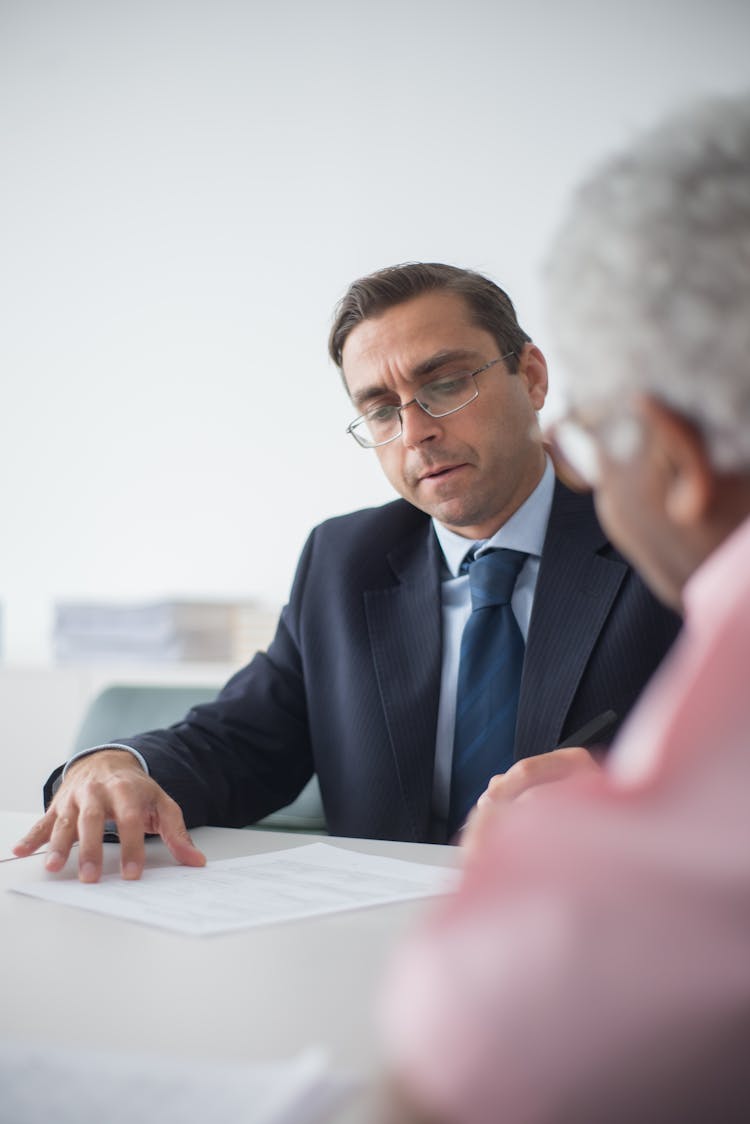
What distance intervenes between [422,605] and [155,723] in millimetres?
506

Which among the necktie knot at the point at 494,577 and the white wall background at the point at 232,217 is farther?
the white wall background at the point at 232,217

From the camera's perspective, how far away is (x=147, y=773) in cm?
139

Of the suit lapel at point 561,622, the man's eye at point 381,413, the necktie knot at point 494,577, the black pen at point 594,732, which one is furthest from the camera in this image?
the man's eye at point 381,413

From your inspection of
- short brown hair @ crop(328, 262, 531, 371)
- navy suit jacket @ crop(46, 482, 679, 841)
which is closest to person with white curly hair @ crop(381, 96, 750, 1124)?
navy suit jacket @ crop(46, 482, 679, 841)

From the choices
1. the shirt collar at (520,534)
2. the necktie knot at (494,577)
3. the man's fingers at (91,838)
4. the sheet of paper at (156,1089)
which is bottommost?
the man's fingers at (91,838)

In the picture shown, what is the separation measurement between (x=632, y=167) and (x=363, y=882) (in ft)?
2.44

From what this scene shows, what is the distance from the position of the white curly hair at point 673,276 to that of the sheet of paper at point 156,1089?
0.39m

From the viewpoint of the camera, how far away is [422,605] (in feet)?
5.89

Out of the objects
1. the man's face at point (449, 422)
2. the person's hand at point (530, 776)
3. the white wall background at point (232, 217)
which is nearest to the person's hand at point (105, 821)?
the person's hand at point (530, 776)

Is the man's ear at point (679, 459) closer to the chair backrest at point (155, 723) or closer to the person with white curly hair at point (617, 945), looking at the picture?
the person with white curly hair at point (617, 945)

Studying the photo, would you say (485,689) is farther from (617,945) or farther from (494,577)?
(617,945)

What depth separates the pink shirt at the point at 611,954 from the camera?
0.42 m

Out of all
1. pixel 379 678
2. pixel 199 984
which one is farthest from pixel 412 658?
pixel 199 984

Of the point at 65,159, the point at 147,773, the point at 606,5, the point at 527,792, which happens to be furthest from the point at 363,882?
the point at 65,159
